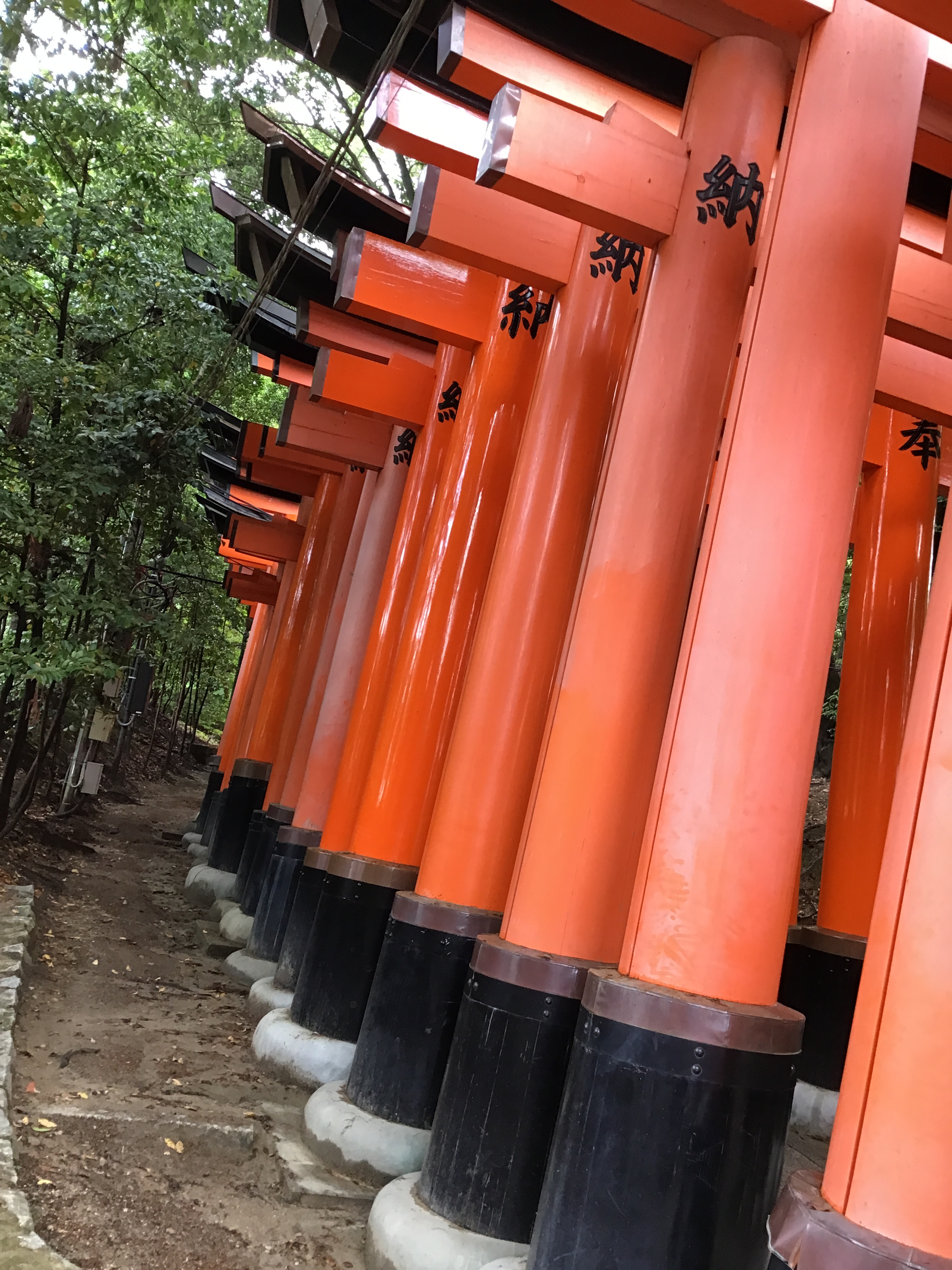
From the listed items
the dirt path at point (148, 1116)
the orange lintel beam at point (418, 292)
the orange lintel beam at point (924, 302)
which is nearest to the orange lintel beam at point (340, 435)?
the orange lintel beam at point (418, 292)

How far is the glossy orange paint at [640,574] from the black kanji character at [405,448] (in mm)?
4537

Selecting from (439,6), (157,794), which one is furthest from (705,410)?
(157,794)

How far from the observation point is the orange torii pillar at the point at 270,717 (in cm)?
1234

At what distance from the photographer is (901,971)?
2.22m

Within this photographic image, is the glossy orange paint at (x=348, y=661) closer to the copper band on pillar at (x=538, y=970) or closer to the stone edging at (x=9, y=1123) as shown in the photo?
the stone edging at (x=9, y=1123)

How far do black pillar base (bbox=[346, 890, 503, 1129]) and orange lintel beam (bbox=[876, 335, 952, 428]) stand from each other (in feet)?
10.1

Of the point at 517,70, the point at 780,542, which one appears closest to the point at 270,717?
the point at 517,70

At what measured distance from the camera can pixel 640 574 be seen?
3.81 m

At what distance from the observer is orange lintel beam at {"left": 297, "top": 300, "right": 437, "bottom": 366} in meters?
8.30

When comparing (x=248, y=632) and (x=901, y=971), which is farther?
(x=248, y=632)

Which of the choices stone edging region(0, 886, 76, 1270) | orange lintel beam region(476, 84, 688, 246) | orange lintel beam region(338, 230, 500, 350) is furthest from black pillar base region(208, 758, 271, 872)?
orange lintel beam region(476, 84, 688, 246)

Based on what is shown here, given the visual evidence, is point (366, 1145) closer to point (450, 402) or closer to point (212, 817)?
point (450, 402)

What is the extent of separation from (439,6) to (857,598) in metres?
4.30

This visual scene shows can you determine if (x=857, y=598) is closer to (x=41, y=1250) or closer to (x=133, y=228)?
(x=41, y=1250)
